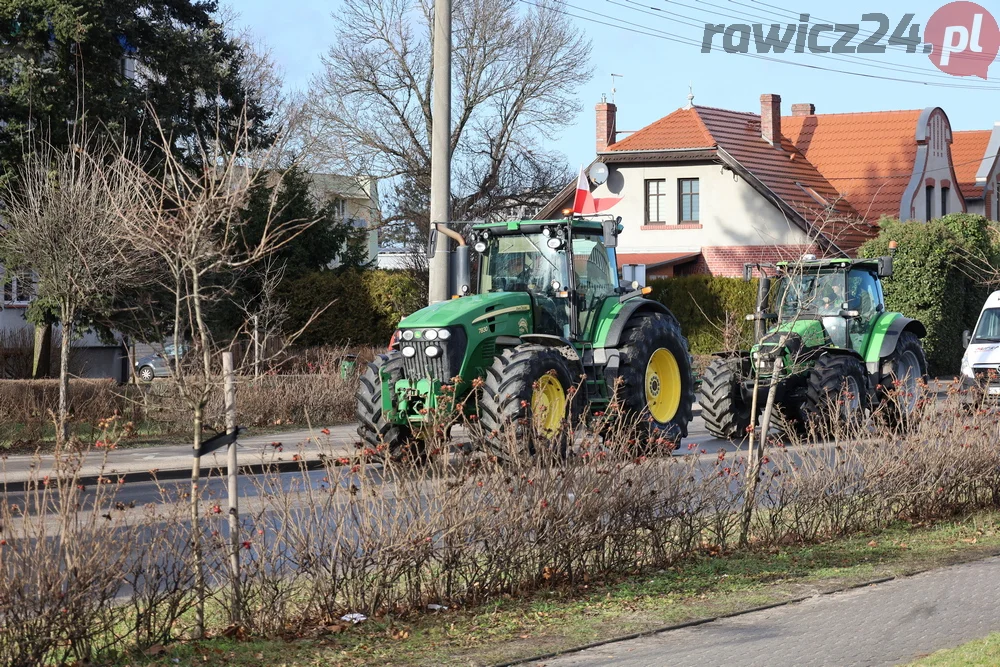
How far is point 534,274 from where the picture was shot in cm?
1561

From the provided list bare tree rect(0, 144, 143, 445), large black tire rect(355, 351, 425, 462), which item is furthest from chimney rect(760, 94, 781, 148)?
large black tire rect(355, 351, 425, 462)

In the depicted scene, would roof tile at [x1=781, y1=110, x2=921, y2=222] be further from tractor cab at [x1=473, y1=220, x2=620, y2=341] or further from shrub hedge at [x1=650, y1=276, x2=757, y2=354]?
tractor cab at [x1=473, y1=220, x2=620, y2=341]

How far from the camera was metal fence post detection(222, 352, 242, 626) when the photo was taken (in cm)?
677

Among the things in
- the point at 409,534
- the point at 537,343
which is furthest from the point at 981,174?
the point at 409,534

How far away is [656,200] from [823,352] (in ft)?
85.3

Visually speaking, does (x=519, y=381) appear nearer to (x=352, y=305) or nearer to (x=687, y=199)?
(x=352, y=305)

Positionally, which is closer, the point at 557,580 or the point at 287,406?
the point at 557,580

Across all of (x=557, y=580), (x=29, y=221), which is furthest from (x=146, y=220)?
Answer: (x=29, y=221)

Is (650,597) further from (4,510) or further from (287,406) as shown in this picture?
(287,406)

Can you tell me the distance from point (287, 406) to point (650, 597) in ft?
45.6

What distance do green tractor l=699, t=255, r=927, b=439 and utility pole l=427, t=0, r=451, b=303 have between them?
13.0 ft

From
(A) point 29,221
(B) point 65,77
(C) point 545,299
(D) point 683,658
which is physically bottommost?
(D) point 683,658

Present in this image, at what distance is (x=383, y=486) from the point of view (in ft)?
24.8

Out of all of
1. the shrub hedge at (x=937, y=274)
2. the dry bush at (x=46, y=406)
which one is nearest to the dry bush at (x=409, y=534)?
the dry bush at (x=46, y=406)
